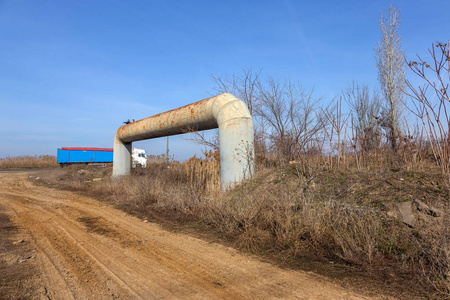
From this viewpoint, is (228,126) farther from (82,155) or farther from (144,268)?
(82,155)

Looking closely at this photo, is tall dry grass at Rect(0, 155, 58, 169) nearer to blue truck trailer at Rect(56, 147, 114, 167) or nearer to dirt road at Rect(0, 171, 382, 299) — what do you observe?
blue truck trailer at Rect(56, 147, 114, 167)

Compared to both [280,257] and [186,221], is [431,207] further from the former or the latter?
[186,221]

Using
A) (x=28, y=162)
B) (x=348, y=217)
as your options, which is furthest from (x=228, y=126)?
(x=28, y=162)

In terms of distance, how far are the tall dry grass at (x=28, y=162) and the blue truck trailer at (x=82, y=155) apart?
8278 millimetres

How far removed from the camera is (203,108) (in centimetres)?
903

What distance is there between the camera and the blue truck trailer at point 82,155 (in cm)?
3134

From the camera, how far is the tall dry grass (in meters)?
36.9

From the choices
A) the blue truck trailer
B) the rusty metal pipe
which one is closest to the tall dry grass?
the blue truck trailer

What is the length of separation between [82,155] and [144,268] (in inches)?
1319

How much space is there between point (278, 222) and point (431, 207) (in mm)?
2426

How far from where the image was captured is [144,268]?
149 inches

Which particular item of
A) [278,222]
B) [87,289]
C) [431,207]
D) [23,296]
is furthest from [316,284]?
[23,296]

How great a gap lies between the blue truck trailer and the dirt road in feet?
95.0

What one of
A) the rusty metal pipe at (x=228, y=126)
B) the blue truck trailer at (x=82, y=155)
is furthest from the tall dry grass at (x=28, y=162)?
the rusty metal pipe at (x=228, y=126)
